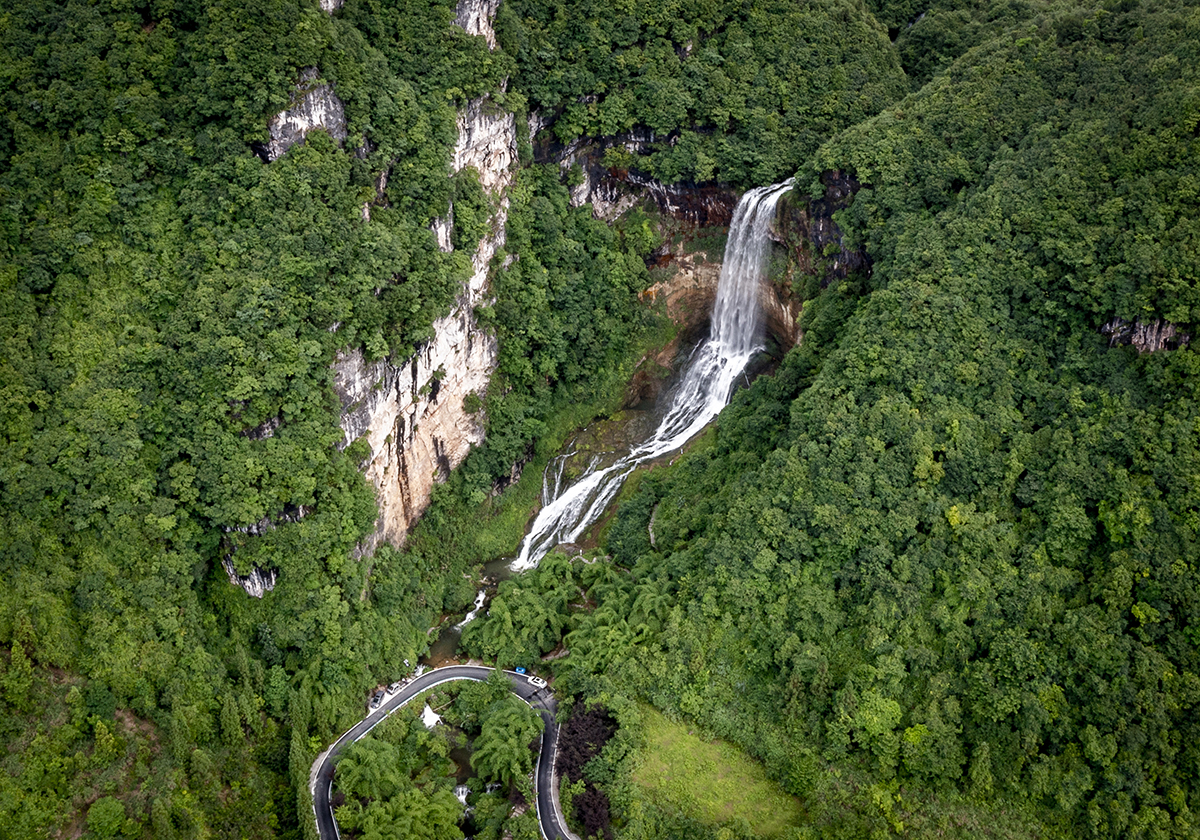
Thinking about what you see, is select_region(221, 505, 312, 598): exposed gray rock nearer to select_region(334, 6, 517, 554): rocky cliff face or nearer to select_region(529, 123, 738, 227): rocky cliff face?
select_region(334, 6, 517, 554): rocky cliff face

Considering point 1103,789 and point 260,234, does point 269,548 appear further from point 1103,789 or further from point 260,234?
point 1103,789

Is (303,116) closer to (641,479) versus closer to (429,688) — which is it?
(641,479)

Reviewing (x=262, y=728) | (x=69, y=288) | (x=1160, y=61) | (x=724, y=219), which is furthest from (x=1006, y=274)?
(x=69, y=288)

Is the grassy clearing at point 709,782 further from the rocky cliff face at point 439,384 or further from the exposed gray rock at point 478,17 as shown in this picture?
the exposed gray rock at point 478,17

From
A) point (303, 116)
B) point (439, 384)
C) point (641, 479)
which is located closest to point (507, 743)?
point (641, 479)

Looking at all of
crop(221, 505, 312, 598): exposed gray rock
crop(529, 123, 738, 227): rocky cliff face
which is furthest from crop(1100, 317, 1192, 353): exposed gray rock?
crop(221, 505, 312, 598): exposed gray rock

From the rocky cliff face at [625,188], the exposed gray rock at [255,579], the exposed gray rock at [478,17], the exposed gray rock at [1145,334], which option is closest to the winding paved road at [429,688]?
the exposed gray rock at [255,579]

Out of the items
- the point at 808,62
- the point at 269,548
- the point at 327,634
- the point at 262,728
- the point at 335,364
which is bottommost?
the point at 262,728
